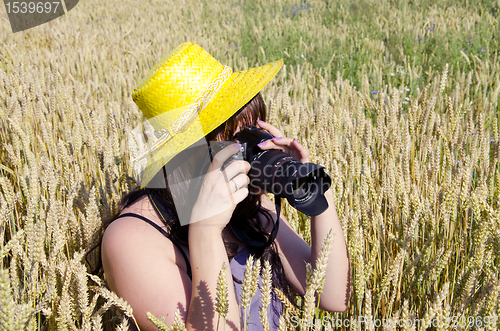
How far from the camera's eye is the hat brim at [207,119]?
957mm

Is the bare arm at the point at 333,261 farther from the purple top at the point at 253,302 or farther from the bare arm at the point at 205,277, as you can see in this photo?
the bare arm at the point at 205,277

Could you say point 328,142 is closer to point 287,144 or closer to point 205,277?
point 287,144

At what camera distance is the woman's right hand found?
846mm

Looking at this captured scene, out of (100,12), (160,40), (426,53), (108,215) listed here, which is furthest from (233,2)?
(108,215)

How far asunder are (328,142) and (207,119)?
83 centimetres

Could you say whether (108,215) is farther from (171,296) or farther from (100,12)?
(100,12)

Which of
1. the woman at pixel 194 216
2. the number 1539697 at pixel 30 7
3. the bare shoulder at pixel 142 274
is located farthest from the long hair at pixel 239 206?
the number 1539697 at pixel 30 7

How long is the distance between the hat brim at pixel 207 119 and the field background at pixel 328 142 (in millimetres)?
198

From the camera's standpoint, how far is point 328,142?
5.46 feet

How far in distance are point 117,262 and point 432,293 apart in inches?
33.0

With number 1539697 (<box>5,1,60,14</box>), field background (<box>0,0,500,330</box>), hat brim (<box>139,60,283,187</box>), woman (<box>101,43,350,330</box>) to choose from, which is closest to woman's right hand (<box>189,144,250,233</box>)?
woman (<box>101,43,350,330</box>)

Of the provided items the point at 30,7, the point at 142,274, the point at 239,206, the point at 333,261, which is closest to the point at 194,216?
the point at 142,274

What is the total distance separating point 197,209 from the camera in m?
0.86

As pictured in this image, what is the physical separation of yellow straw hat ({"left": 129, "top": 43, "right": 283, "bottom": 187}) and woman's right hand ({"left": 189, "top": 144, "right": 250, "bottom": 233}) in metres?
0.12
